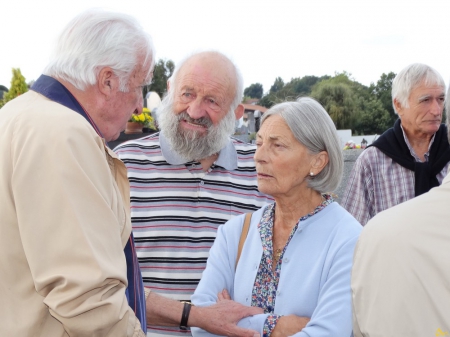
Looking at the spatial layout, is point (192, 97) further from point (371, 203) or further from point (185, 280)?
point (371, 203)

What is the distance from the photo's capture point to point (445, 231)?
1.40 metres

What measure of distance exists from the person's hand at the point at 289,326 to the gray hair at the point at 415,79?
97.6 inches

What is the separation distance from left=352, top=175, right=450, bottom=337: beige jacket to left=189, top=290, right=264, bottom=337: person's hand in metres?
1.09

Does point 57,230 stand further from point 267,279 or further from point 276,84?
point 276,84

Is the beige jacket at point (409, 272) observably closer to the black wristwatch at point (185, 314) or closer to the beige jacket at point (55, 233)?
the beige jacket at point (55, 233)

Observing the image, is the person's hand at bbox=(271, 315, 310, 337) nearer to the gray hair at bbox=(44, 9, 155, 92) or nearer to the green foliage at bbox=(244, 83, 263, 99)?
the gray hair at bbox=(44, 9, 155, 92)

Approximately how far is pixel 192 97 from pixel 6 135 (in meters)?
1.67

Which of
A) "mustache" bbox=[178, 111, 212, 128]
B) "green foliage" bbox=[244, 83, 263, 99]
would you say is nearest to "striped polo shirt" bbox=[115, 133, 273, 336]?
"mustache" bbox=[178, 111, 212, 128]

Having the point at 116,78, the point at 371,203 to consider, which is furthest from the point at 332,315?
the point at 371,203

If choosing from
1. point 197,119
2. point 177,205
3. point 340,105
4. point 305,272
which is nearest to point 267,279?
point 305,272

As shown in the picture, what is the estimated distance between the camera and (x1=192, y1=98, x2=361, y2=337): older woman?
244cm

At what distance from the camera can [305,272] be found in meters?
2.56

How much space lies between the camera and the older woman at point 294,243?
244 centimetres

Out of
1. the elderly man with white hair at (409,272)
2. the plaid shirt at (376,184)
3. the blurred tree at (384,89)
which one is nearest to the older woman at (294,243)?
the elderly man with white hair at (409,272)
